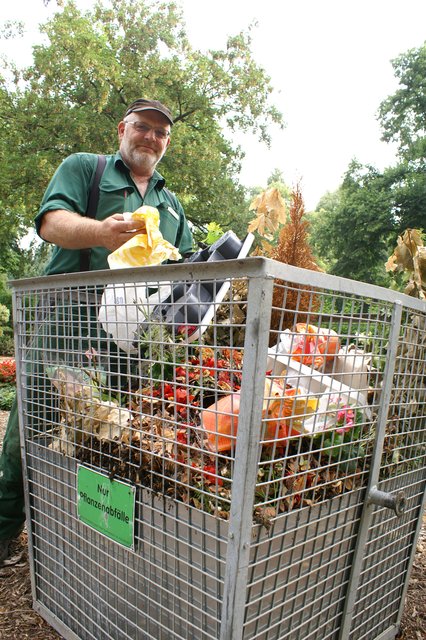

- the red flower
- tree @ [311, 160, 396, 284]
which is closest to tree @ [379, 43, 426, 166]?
tree @ [311, 160, 396, 284]

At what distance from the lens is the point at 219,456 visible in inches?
44.1

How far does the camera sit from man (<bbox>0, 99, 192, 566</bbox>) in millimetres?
2062

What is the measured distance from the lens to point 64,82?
1302cm

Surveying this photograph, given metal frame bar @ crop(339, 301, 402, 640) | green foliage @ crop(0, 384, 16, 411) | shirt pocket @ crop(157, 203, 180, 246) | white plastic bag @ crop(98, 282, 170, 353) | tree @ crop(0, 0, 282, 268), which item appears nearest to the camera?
white plastic bag @ crop(98, 282, 170, 353)

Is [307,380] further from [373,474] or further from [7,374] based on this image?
[7,374]

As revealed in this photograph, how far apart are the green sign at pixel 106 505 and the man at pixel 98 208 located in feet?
2.27

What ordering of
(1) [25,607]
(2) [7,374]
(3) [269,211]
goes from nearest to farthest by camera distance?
(1) [25,607]
(3) [269,211]
(2) [7,374]

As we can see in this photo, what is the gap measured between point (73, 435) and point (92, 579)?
1.54 ft

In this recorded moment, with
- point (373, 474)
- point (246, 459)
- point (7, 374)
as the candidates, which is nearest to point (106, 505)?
point (246, 459)

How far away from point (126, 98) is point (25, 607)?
13.6 meters

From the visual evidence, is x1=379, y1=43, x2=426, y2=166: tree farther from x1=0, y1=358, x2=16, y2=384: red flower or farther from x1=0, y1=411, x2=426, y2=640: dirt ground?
x1=0, y1=411, x2=426, y2=640: dirt ground

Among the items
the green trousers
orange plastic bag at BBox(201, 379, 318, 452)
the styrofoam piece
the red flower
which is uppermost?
the styrofoam piece

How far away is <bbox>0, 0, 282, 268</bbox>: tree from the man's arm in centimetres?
1066

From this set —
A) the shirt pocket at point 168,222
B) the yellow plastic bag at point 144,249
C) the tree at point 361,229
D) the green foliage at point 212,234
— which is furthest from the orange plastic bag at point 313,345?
the tree at point 361,229
